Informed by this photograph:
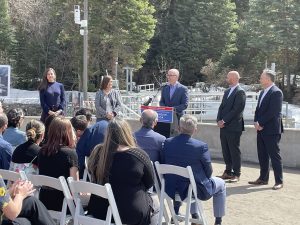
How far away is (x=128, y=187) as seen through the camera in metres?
4.35

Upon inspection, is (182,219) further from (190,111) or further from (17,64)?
(17,64)

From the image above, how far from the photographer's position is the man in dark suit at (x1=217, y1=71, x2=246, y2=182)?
26.5 feet

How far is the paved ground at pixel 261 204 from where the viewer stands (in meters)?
6.29

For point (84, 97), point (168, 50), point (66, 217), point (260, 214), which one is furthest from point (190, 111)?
point (168, 50)

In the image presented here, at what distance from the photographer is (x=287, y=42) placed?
38719 millimetres

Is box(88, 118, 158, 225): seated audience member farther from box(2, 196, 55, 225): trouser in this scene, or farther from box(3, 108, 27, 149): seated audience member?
box(3, 108, 27, 149): seated audience member

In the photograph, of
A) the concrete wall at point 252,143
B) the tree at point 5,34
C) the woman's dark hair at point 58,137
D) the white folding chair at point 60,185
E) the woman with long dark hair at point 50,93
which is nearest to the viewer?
the white folding chair at point 60,185

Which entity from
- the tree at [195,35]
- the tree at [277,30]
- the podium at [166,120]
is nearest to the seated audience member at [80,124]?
the podium at [166,120]

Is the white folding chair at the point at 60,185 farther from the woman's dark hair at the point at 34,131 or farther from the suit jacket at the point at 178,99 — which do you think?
the suit jacket at the point at 178,99

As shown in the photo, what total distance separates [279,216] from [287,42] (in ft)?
111

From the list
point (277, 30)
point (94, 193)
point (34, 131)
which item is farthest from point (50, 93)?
point (277, 30)

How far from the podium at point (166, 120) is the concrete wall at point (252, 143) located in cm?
225

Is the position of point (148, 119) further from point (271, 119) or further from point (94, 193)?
point (271, 119)

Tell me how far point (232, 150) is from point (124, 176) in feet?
13.7
